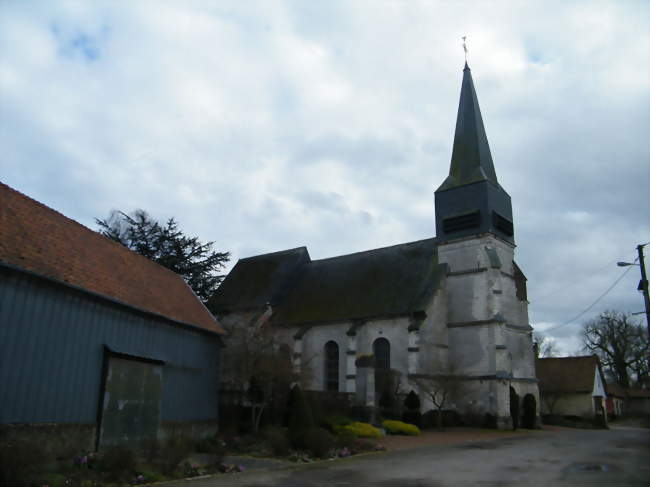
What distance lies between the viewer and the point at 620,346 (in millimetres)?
57094

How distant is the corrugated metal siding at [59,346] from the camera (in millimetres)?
13445

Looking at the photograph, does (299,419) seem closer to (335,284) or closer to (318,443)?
(318,443)

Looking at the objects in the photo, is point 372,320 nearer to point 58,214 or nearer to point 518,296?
point 518,296

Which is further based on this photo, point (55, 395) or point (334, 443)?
point (334, 443)

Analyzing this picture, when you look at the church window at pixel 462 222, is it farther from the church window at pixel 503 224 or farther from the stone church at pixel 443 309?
the church window at pixel 503 224

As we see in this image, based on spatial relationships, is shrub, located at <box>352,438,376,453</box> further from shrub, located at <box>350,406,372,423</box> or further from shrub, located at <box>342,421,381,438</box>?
shrub, located at <box>350,406,372,423</box>

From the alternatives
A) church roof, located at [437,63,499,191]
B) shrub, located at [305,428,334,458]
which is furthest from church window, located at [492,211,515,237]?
shrub, located at [305,428,334,458]

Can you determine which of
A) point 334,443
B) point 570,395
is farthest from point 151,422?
point 570,395

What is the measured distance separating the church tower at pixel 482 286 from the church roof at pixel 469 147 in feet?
0.25

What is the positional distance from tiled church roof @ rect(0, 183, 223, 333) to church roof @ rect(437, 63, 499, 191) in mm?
19466

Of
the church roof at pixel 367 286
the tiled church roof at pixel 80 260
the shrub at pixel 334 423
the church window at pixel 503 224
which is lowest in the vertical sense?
the shrub at pixel 334 423

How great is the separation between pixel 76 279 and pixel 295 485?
29.2 feet

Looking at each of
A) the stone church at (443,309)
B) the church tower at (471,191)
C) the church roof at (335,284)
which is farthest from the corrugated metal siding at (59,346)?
the church tower at (471,191)

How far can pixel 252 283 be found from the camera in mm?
41656
